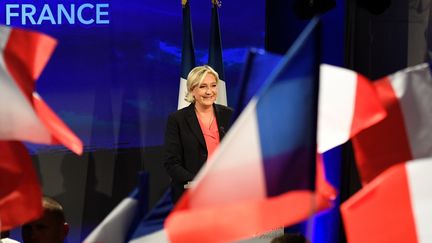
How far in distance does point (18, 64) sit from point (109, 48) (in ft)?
12.9

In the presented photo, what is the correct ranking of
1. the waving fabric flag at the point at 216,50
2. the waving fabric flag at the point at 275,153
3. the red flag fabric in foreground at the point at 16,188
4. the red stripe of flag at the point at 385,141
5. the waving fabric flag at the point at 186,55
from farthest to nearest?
the waving fabric flag at the point at 216,50 → the waving fabric flag at the point at 186,55 → the red stripe of flag at the point at 385,141 → the red flag fabric in foreground at the point at 16,188 → the waving fabric flag at the point at 275,153

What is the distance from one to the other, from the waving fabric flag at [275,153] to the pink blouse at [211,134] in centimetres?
304

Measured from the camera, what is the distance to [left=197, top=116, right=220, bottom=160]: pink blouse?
5961 millimetres

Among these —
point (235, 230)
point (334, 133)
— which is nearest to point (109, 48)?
point (334, 133)

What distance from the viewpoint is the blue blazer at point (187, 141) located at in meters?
5.94

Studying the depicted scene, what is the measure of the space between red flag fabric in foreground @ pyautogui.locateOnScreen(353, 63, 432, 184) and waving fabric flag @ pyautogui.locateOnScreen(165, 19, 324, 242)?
529mm

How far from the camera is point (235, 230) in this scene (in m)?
2.82

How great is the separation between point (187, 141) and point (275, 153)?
3077 mm

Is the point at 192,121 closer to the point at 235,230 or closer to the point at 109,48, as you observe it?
the point at 109,48

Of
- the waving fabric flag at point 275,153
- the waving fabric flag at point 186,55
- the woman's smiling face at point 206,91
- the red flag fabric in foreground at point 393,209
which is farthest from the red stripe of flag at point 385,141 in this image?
the waving fabric flag at point 186,55

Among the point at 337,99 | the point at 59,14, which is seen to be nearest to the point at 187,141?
the point at 59,14

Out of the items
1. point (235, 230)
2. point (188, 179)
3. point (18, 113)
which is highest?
point (18, 113)

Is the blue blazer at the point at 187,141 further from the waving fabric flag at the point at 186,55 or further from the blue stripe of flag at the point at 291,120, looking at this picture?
the blue stripe of flag at the point at 291,120

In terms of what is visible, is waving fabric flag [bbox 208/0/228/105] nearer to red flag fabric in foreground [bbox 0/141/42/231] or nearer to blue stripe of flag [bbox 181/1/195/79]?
blue stripe of flag [bbox 181/1/195/79]
